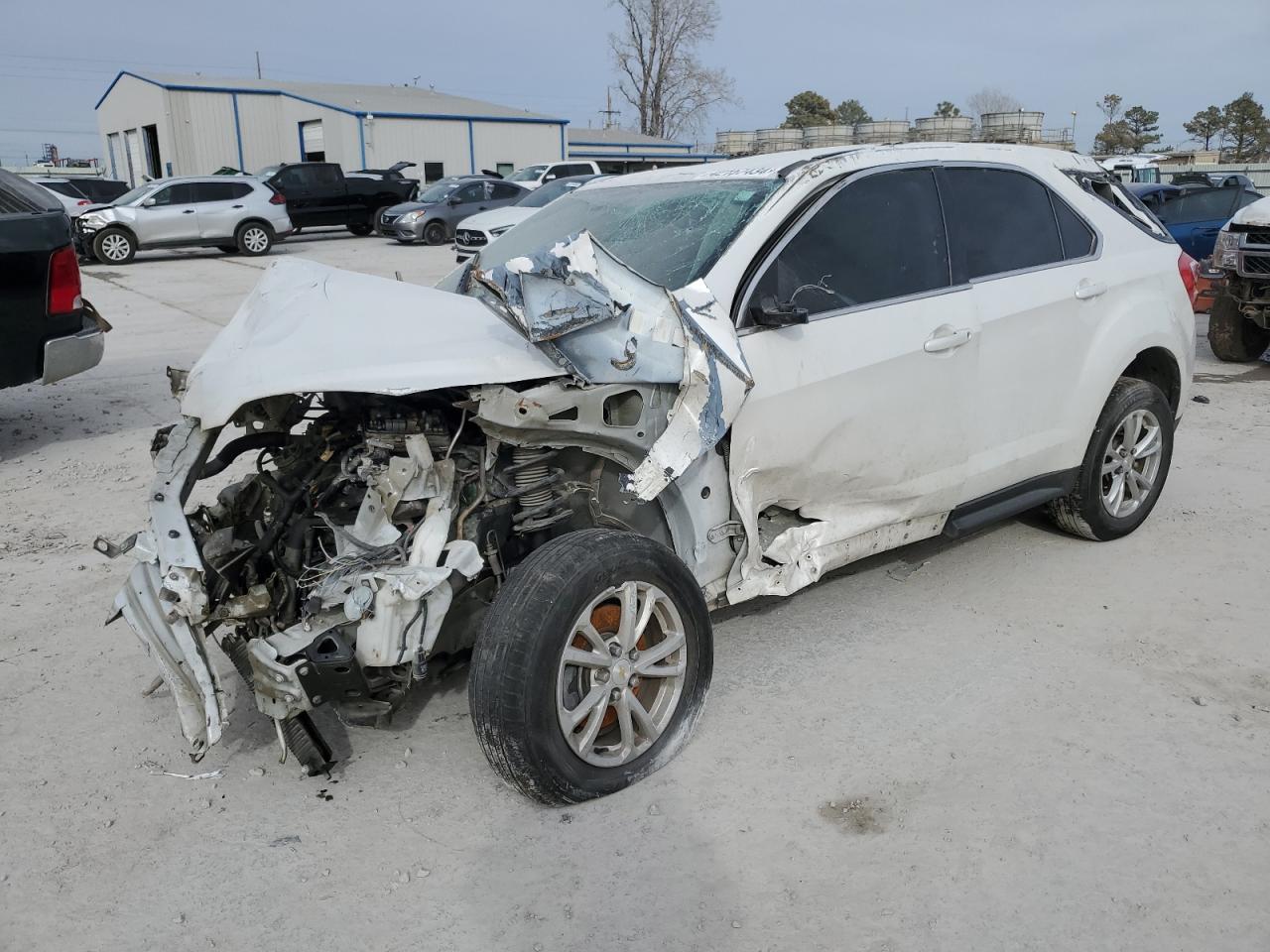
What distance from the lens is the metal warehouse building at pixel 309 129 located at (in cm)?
3775

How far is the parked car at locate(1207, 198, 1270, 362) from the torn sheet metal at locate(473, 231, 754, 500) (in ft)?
26.2

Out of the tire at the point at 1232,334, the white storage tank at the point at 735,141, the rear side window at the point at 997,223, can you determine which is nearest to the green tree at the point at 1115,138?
the white storage tank at the point at 735,141

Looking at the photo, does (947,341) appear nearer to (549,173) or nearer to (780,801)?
(780,801)

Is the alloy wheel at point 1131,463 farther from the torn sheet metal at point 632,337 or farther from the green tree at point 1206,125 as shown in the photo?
the green tree at point 1206,125

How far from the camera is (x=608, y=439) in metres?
3.14

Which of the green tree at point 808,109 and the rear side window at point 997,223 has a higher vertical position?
the green tree at point 808,109

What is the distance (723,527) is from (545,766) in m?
1.03

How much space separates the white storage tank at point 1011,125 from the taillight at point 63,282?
27.9 meters

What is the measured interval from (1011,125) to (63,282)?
98.4 feet

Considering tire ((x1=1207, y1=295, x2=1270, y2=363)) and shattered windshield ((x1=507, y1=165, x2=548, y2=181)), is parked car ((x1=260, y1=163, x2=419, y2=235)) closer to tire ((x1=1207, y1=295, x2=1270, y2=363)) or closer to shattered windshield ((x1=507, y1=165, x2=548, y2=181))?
shattered windshield ((x1=507, y1=165, x2=548, y2=181))

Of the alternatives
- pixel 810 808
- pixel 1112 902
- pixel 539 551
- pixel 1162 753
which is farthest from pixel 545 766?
pixel 1162 753

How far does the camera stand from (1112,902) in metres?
2.63

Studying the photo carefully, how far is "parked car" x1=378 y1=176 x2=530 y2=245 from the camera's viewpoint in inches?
879

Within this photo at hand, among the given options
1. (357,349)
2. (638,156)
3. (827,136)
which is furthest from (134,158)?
(357,349)
